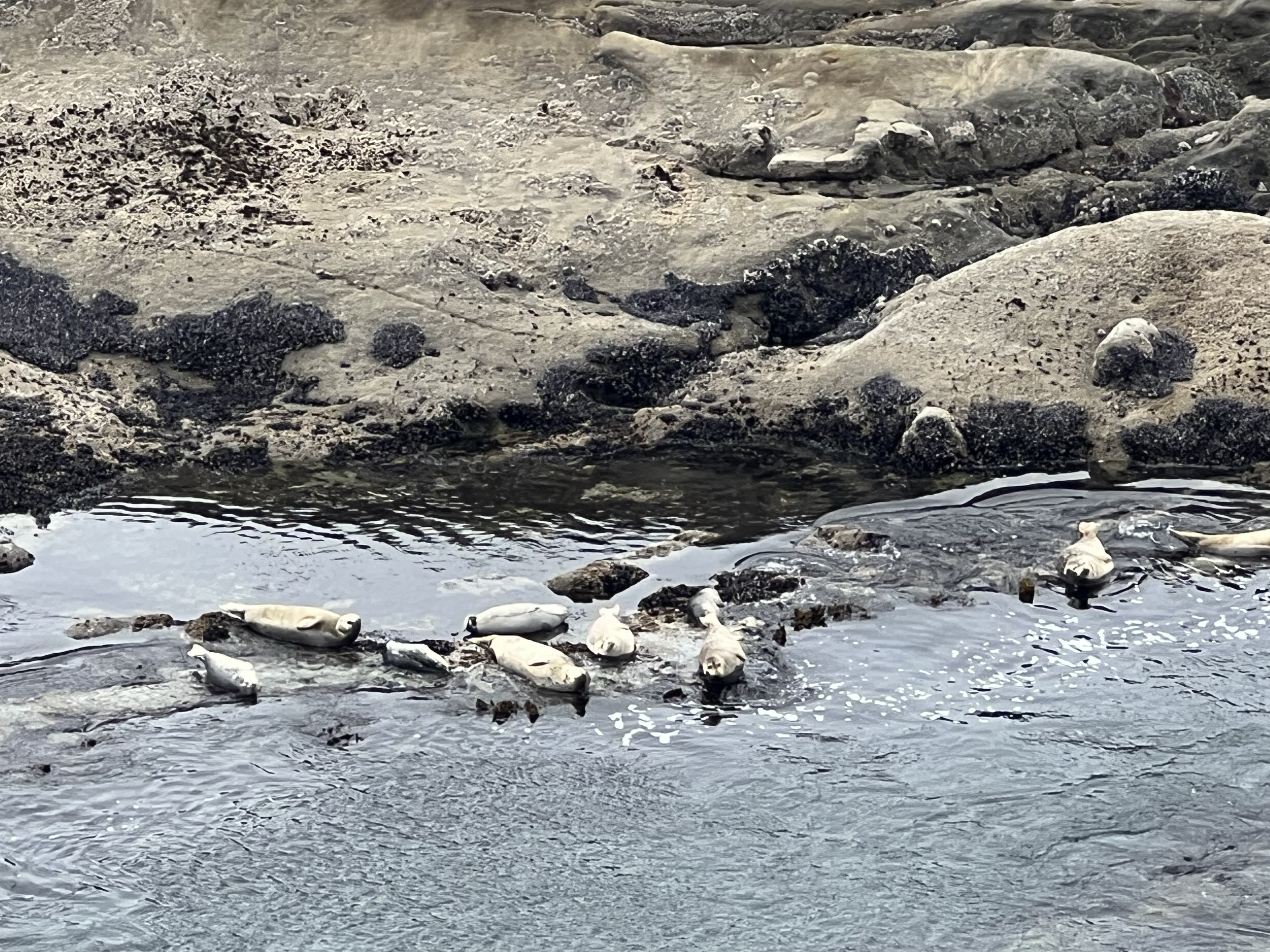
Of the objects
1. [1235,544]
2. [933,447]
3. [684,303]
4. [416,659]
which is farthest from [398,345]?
[1235,544]

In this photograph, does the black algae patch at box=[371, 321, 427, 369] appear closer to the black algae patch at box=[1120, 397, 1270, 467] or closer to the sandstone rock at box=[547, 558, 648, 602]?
the sandstone rock at box=[547, 558, 648, 602]

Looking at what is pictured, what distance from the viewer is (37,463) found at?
17.3 m

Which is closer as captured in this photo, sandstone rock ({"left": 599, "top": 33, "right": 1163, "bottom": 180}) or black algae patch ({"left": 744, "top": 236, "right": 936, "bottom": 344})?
black algae patch ({"left": 744, "top": 236, "right": 936, "bottom": 344})

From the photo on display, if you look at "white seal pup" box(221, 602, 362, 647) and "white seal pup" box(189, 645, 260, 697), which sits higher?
"white seal pup" box(221, 602, 362, 647)

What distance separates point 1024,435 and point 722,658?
614 cm

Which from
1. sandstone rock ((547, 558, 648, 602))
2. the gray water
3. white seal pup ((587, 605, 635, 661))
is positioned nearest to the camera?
the gray water

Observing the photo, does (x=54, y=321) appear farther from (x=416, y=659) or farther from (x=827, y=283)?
(x=827, y=283)

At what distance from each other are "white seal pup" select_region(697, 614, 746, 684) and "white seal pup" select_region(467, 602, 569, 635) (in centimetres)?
140

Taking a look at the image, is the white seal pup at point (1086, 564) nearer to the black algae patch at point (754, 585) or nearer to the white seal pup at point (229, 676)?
the black algae patch at point (754, 585)

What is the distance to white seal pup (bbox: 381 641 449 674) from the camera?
13.2 metres

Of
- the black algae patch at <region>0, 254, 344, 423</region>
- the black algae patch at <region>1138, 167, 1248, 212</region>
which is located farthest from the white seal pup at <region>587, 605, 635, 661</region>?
the black algae patch at <region>1138, 167, 1248, 212</region>

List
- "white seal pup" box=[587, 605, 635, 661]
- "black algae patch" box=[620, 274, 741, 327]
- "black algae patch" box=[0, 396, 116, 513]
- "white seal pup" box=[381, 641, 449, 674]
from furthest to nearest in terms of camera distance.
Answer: "black algae patch" box=[620, 274, 741, 327]
"black algae patch" box=[0, 396, 116, 513]
"white seal pup" box=[587, 605, 635, 661]
"white seal pup" box=[381, 641, 449, 674]

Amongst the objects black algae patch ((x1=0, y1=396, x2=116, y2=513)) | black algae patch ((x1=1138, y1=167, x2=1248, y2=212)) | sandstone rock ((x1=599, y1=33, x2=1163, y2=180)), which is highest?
sandstone rock ((x1=599, y1=33, x2=1163, y2=180))

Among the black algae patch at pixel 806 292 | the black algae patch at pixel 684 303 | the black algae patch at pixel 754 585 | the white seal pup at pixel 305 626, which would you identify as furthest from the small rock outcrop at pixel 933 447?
the white seal pup at pixel 305 626
